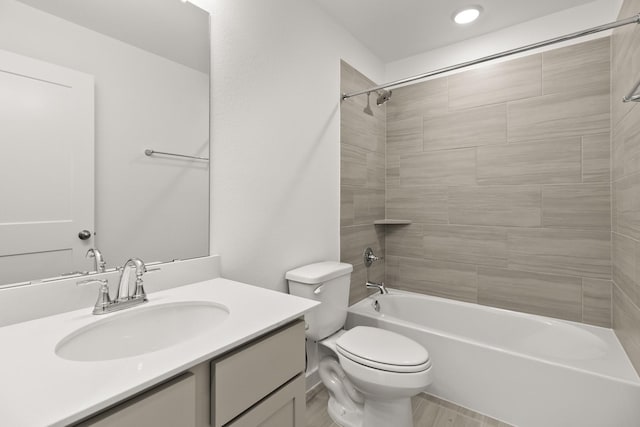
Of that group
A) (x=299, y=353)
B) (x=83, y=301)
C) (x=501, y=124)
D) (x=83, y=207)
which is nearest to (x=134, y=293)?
(x=83, y=301)

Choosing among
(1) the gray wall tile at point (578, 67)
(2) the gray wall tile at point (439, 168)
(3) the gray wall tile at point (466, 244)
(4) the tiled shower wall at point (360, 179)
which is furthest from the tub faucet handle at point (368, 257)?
(1) the gray wall tile at point (578, 67)

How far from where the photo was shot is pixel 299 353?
1.00 m

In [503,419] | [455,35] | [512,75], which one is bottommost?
[503,419]

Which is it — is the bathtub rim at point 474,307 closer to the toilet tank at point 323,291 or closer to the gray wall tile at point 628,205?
the toilet tank at point 323,291

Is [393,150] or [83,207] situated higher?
[393,150]

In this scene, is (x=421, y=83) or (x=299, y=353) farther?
(x=421, y=83)

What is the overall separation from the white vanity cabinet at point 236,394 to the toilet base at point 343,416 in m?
0.77

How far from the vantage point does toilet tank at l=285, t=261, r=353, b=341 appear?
1.65 m

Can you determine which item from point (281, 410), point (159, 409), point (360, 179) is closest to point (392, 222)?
point (360, 179)

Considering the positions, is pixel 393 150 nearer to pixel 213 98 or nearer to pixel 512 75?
pixel 512 75

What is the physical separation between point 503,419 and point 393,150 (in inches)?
80.6

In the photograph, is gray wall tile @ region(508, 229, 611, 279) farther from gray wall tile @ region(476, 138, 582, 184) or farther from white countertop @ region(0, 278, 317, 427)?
white countertop @ region(0, 278, 317, 427)

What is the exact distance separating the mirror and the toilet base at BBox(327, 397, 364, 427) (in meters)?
1.17

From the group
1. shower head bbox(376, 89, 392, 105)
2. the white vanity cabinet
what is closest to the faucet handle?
the white vanity cabinet
